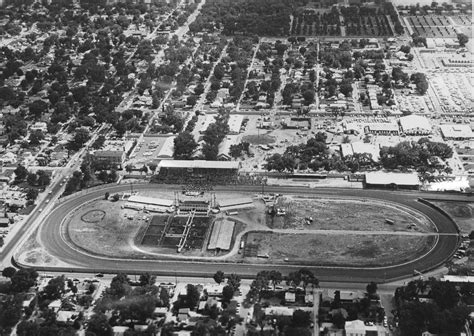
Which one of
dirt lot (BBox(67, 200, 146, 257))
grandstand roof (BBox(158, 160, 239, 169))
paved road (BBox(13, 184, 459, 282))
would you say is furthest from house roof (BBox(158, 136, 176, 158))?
paved road (BBox(13, 184, 459, 282))

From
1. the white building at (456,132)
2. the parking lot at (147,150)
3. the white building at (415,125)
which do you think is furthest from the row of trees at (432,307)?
the parking lot at (147,150)

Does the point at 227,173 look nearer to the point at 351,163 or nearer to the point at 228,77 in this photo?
the point at 351,163

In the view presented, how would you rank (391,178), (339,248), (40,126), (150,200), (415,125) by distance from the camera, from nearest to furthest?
(339,248) → (150,200) → (391,178) → (415,125) → (40,126)

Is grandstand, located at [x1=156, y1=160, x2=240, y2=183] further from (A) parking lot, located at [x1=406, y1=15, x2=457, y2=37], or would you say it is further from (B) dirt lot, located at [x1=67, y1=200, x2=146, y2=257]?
(A) parking lot, located at [x1=406, y1=15, x2=457, y2=37]

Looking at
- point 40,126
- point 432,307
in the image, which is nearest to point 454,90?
point 432,307

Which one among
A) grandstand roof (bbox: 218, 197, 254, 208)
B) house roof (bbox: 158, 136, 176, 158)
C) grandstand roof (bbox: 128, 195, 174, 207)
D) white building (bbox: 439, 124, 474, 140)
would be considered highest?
white building (bbox: 439, 124, 474, 140)

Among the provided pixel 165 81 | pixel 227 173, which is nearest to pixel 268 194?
pixel 227 173

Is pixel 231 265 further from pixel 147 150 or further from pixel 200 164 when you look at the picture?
pixel 147 150
